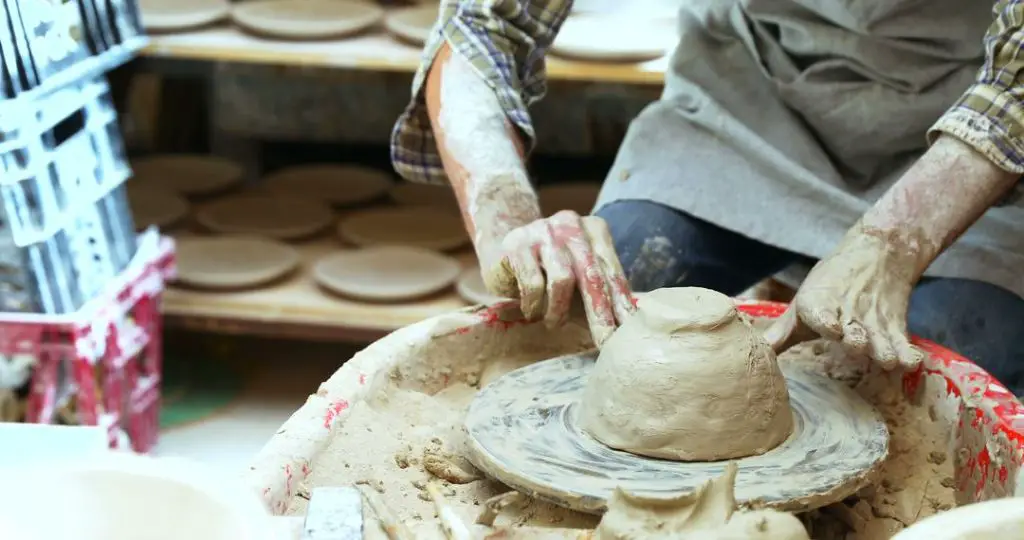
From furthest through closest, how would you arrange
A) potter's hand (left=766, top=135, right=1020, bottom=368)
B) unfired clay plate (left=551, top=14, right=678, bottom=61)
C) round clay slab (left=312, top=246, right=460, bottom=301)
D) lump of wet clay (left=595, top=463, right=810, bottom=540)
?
round clay slab (left=312, top=246, right=460, bottom=301), unfired clay plate (left=551, top=14, right=678, bottom=61), potter's hand (left=766, top=135, right=1020, bottom=368), lump of wet clay (left=595, top=463, right=810, bottom=540)

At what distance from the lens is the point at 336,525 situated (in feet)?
3.05

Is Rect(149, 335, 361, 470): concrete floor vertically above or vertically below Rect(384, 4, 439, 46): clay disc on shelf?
below

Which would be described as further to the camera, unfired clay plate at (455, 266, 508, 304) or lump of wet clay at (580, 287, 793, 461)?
unfired clay plate at (455, 266, 508, 304)

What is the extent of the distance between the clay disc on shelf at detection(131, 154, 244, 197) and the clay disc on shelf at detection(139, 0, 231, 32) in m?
0.55

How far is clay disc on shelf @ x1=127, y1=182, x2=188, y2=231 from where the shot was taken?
317 cm

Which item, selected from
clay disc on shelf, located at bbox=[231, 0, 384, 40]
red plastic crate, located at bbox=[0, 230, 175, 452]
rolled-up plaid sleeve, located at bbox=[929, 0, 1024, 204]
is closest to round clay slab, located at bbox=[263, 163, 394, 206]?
clay disc on shelf, located at bbox=[231, 0, 384, 40]

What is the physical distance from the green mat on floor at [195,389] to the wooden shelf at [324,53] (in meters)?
0.84

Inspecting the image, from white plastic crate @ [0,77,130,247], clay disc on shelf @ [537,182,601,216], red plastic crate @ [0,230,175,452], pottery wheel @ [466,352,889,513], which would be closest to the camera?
pottery wheel @ [466,352,889,513]

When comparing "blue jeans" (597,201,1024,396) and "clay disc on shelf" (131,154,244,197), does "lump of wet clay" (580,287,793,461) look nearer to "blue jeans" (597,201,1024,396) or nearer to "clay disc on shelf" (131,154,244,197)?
"blue jeans" (597,201,1024,396)

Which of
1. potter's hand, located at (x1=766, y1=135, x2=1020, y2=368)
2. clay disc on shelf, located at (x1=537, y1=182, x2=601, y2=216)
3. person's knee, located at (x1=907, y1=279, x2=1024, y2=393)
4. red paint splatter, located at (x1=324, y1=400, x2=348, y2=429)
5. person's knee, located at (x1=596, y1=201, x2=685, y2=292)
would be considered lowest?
clay disc on shelf, located at (x1=537, y1=182, x2=601, y2=216)

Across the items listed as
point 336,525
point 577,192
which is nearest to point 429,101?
point 336,525

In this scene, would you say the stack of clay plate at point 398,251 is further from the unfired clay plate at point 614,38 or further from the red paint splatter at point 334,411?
the red paint splatter at point 334,411

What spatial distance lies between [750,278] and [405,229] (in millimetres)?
1444

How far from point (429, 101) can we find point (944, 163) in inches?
29.3
